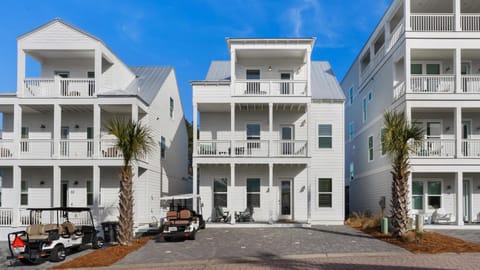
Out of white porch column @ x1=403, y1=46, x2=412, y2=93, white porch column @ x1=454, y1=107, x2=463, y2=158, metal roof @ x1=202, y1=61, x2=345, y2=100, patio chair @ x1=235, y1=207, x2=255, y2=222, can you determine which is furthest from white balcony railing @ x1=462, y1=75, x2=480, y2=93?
patio chair @ x1=235, y1=207, x2=255, y2=222

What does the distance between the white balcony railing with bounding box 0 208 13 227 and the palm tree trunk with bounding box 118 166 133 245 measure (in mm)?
7707

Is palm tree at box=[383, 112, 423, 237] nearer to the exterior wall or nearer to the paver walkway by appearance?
the paver walkway

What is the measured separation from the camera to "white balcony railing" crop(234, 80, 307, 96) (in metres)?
22.8

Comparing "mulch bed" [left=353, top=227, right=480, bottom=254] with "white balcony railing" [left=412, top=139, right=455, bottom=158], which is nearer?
"mulch bed" [left=353, top=227, right=480, bottom=254]

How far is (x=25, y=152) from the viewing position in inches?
849

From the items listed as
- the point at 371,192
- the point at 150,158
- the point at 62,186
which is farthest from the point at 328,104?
the point at 62,186

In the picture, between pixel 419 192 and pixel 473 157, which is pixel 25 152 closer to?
pixel 419 192

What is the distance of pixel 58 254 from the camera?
45.9 feet

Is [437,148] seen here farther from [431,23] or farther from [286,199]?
[286,199]

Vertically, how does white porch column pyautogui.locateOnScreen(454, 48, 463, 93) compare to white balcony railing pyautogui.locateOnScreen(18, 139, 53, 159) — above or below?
above

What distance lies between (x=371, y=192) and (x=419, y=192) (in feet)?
11.5

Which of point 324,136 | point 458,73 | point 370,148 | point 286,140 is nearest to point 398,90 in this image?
point 458,73

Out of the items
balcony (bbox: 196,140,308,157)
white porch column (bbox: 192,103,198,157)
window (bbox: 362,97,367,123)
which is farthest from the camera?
window (bbox: 362,97,367,123)

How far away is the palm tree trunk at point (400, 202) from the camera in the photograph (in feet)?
54.5
